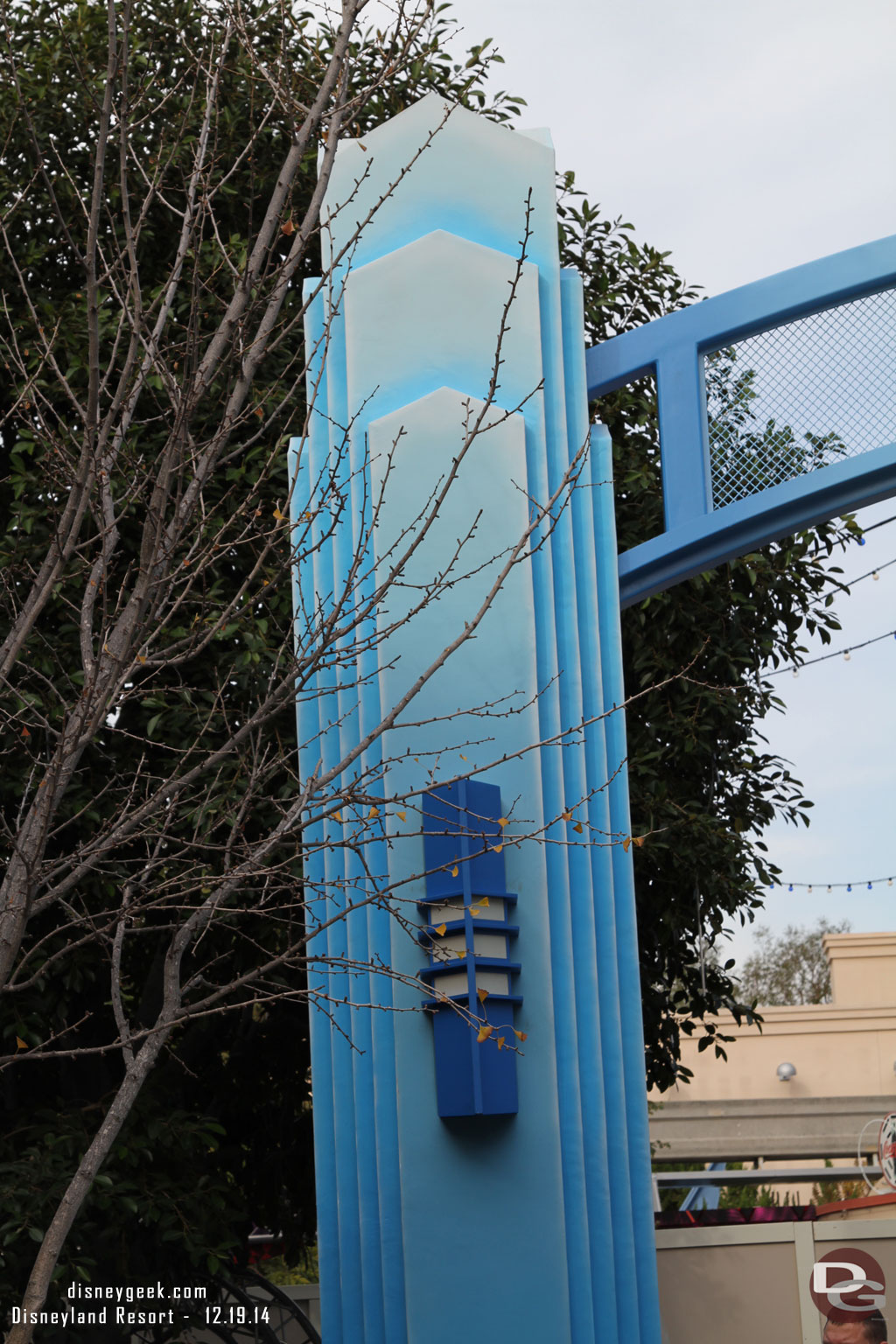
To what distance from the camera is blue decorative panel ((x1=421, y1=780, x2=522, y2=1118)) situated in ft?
14.5

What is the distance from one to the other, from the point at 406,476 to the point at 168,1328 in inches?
137

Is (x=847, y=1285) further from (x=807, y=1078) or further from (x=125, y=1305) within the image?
(x=807, y=1078)

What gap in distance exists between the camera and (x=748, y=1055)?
19203mm

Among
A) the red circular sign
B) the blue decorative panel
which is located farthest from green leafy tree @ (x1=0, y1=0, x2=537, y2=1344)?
the red circular sign

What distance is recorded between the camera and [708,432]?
5504 mm

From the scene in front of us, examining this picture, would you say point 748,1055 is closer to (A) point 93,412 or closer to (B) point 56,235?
(B) point 56,235

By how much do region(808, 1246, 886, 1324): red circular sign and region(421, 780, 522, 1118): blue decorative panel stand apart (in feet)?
9.65

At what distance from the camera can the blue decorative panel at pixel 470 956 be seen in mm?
4422

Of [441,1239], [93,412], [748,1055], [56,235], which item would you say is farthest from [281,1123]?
[748,1055]

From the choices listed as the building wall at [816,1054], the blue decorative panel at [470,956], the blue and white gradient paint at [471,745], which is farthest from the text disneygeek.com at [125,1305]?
the building wall at [816,1054]

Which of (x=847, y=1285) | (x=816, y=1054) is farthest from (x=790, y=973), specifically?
(x=847, y=1285)

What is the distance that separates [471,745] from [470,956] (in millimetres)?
679

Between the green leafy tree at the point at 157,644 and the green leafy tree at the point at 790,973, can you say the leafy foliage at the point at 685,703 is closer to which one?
the green leafy tree at the point at 157,644

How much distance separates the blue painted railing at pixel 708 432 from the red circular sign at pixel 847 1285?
3262mm
